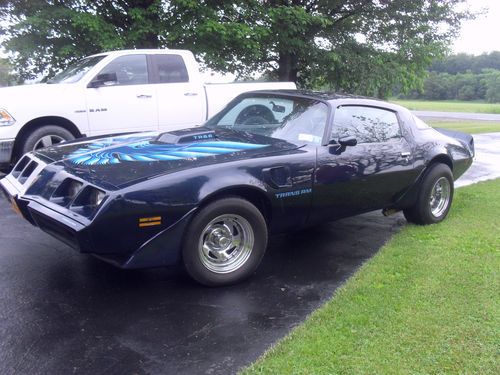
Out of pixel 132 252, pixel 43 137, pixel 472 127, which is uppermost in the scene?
Answer: pixel 43 137

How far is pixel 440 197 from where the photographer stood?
5.96 metres

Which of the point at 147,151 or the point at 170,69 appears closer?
the point at 147,151

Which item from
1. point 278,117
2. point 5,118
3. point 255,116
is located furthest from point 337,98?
point 5,118

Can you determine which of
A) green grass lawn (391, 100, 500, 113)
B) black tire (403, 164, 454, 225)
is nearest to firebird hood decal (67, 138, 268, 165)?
black tire (403, 164, 454, 225)

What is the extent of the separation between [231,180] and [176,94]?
472cm

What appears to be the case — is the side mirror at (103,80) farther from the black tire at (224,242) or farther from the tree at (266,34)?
the black tire at (224,242)

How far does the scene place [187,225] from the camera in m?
3.63

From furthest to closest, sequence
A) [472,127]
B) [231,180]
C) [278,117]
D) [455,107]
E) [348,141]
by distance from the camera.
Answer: [455,107], [472,127], [278,117], [348,141], [231,180]

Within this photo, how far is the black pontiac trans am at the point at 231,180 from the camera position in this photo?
3.47 m

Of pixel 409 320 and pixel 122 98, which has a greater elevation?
pixel 122 98

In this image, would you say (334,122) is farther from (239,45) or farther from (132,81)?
(239,45)

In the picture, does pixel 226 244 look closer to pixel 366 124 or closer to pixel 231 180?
pixel 231 180

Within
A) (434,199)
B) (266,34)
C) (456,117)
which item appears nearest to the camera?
(434,199)

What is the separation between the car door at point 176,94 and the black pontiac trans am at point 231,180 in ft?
9.03
